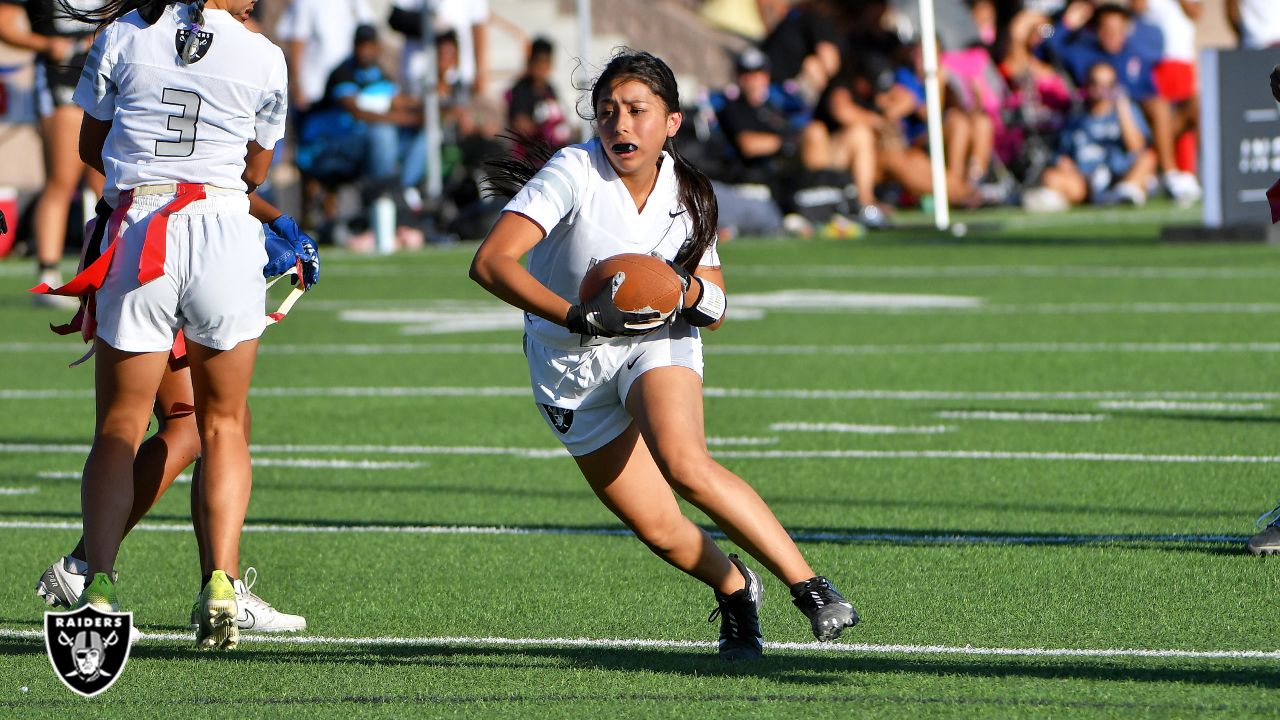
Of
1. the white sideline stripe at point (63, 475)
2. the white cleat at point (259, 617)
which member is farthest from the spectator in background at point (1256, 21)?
the white cleat at point (259, 617)

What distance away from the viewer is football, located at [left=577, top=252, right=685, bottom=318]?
5762 millimetres

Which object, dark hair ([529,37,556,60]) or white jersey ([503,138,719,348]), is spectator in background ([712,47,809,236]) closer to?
dark hair ([529,37,556,60])

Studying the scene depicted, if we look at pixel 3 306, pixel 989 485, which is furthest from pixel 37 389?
pixel 989 485

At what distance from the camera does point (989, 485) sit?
907 centimetres

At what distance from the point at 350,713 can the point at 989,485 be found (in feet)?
13.8

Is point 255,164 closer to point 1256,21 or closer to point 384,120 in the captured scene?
point 1256,21

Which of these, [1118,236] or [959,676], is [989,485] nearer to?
[959,676]

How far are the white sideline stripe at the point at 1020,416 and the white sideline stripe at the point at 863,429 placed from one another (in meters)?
0.35

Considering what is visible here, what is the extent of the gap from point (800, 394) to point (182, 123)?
627 cm

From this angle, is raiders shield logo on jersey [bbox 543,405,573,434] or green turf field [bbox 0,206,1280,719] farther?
raiders shield logo on jersey [bbox 543,405,573,434]

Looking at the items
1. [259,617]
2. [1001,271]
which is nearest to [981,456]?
[259,617]

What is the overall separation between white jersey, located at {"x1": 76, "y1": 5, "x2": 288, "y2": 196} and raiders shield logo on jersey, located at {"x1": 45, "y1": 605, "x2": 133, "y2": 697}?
1427mm

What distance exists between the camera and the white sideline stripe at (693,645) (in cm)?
594

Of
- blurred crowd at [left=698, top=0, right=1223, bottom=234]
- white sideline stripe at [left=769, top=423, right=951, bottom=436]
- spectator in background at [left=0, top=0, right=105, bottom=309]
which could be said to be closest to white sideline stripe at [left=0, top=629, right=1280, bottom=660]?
white sideline stripe at [left=769, top=423, right=951, bottom=436]
